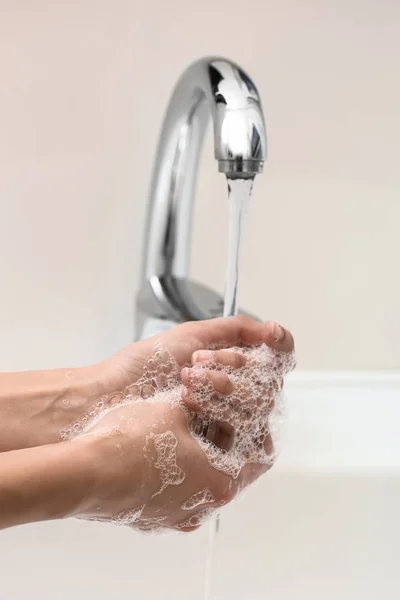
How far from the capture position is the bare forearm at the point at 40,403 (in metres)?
0.64

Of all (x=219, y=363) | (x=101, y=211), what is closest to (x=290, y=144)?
(x=101, y=211)

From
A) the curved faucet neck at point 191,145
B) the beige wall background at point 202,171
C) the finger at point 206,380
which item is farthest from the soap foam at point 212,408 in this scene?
the beige wall background at point 202,171

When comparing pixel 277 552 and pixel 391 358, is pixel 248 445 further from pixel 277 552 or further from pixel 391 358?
pixel 391 358

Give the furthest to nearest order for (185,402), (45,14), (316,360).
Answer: (316,360) → (45,14) → (185,402)

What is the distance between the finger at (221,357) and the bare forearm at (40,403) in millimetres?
106

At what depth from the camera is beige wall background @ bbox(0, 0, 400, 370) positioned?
863 mm

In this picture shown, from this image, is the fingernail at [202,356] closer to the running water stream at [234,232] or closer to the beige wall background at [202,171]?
the running water stream at [234,232]

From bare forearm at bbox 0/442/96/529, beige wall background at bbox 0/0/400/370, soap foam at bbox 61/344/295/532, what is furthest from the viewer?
beige wall background at bbox 0/0/400/370

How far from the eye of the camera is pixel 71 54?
2.82 ft

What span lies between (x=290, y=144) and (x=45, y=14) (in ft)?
1.06

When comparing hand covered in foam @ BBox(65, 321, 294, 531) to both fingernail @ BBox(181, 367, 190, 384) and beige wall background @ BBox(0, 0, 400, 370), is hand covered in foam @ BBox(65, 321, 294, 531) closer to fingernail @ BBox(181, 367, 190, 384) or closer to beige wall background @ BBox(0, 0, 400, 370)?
fingernail @ BBox(181, 367, 190, 384)

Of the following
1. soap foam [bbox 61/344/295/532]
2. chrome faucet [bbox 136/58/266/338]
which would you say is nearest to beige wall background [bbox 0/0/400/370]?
chrome faucet [bbox 136/58/266/338]

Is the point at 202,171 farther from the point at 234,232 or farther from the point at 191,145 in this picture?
the point at 234,232

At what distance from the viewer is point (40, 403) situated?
656 mm
